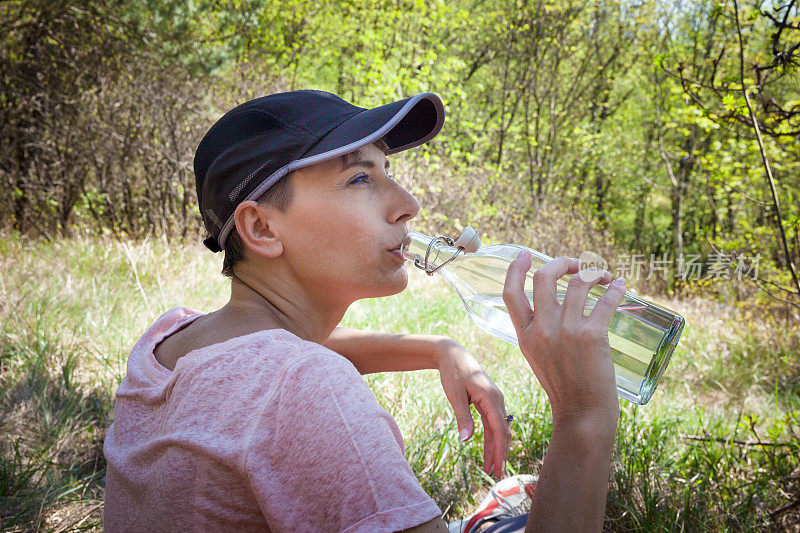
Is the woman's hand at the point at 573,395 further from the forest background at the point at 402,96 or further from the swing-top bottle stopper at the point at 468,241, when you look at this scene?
the forest background at the point at 402,96

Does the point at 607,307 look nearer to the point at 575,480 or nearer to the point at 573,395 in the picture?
the point at 573,395

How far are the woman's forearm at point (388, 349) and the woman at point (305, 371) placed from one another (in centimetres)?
11

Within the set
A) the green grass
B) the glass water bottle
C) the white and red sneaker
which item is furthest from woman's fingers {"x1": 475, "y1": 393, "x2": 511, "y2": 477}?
the green grass

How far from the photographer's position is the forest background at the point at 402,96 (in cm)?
713

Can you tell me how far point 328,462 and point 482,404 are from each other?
841 mm

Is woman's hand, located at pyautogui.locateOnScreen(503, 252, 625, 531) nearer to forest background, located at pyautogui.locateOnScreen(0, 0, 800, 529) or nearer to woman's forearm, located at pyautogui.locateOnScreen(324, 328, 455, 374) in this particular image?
woman's forearm, located at pyautogui.locateOnScreen(324, 328, 455, 374)

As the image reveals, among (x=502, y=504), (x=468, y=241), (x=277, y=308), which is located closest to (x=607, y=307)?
(x=468, y=241)

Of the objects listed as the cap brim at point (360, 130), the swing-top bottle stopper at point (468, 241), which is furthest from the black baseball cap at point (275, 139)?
the swing-top bottle stopper at point (468, 241)

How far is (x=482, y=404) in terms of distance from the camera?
1683 millimetres

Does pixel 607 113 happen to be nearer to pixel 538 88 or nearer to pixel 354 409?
pixel 538 88

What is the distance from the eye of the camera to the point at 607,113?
18.7m

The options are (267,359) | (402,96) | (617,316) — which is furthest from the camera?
(402,96)

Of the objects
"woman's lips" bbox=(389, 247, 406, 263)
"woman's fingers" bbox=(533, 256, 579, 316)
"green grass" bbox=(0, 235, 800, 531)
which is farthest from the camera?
"green grass" bbox=(0, 235, 800, 531)

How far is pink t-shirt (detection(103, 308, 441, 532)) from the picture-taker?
0.91 m
